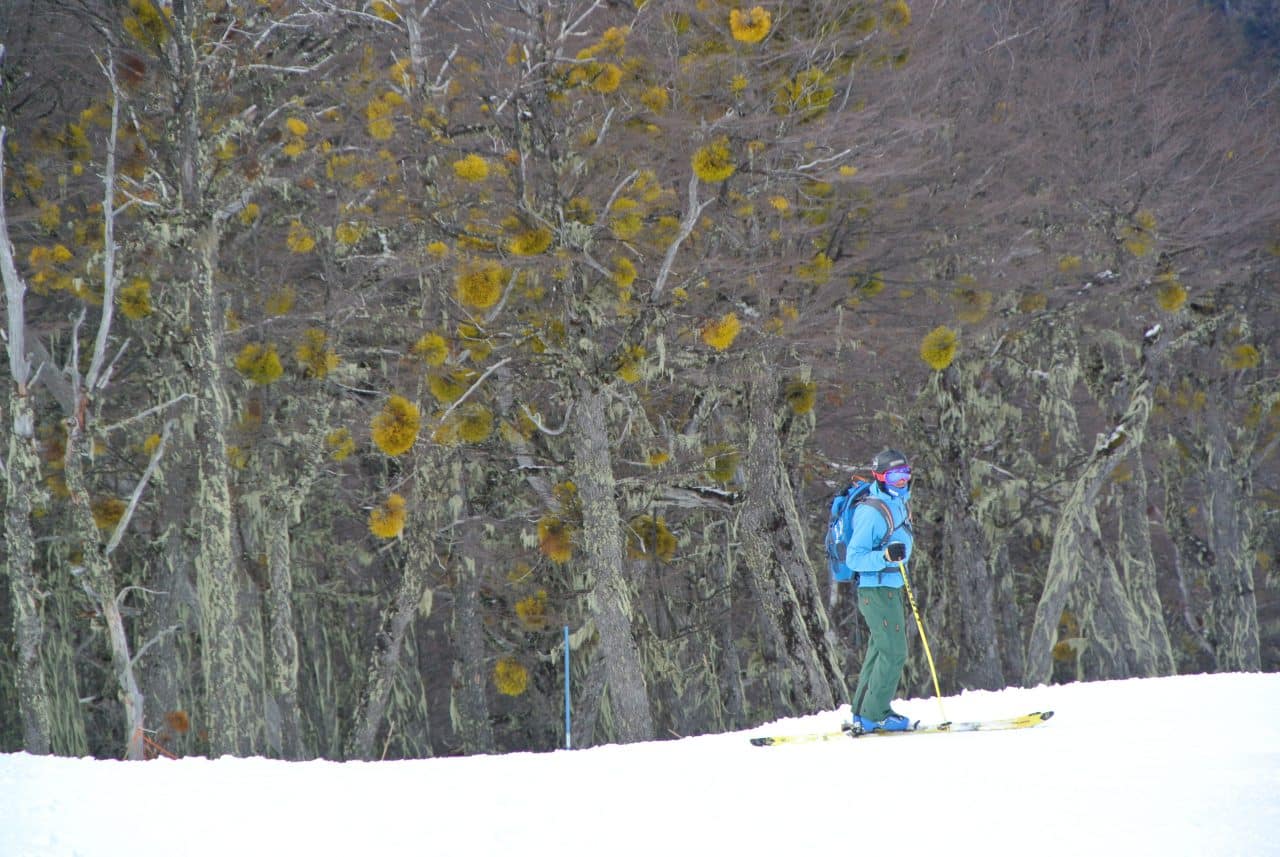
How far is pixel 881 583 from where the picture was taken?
358 inches

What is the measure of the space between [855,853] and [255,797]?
126 inches

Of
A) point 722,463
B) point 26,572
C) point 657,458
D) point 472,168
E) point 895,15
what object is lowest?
point 26,572

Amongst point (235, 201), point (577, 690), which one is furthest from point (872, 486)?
point (577, 690)

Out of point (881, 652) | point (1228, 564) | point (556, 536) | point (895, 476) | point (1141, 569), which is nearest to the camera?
point (881, 652)

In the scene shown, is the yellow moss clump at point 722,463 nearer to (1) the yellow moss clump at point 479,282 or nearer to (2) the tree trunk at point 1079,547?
(1) the yellow moss clump at point 479,282

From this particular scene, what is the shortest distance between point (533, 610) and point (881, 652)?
11.8 meters

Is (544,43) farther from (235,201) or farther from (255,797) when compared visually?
(255,797)

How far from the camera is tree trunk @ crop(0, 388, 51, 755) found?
1320 cm

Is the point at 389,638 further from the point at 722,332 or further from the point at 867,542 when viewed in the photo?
the point at 867,542

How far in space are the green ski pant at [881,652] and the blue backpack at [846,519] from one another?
0.95 ft

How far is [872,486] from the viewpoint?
922 centimetres

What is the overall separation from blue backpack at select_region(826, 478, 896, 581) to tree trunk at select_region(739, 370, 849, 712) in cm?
656

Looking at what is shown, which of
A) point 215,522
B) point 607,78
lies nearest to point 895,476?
point 607,78

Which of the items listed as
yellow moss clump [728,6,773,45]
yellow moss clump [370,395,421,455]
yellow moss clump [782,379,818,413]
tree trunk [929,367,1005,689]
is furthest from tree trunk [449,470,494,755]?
yellow moss clump [728,6,773,45]
